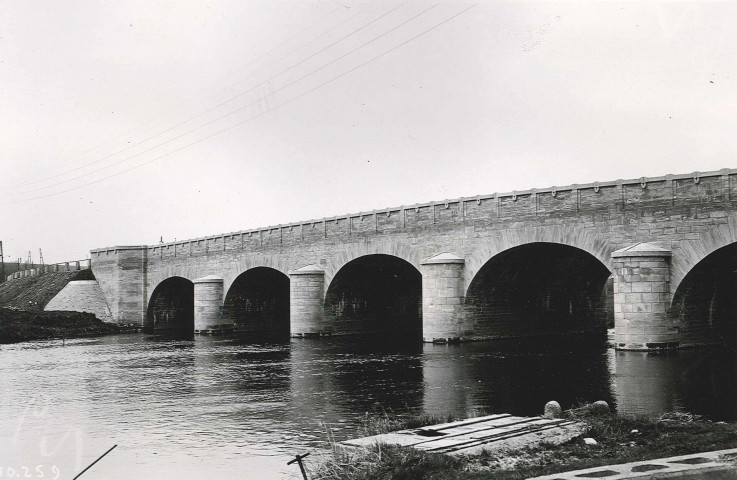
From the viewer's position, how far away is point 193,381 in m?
21.4

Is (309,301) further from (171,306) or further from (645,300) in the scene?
(171,306)

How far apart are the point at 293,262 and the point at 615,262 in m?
20.2

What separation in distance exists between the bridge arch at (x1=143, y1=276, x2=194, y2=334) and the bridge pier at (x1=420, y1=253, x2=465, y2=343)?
27291 millimetres

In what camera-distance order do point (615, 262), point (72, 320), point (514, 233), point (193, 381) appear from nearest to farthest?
point (193, 381)
point (615, 262)
point (514, 233)
point (72, 320)

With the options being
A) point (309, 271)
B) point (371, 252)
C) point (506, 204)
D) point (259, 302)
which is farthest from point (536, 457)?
Answer: point (259, 302)

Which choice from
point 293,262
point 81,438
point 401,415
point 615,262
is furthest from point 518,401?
point 293,262

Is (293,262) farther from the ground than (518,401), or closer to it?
farther from the ground

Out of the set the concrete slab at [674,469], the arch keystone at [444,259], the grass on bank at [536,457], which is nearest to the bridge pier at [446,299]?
the arch keystone at [444,259]

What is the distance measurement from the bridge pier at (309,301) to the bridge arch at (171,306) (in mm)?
17652

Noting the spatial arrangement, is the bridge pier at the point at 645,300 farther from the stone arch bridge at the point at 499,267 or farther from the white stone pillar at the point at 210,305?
the white stone pillar at the point at 210,305

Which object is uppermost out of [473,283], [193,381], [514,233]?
[514,233]

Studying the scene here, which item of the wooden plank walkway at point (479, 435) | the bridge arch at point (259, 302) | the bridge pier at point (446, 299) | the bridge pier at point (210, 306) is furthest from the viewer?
the bridge arch at point (259, 302)

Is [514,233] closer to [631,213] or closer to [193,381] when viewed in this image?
[631,213]

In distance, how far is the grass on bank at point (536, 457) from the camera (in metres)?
8.41
